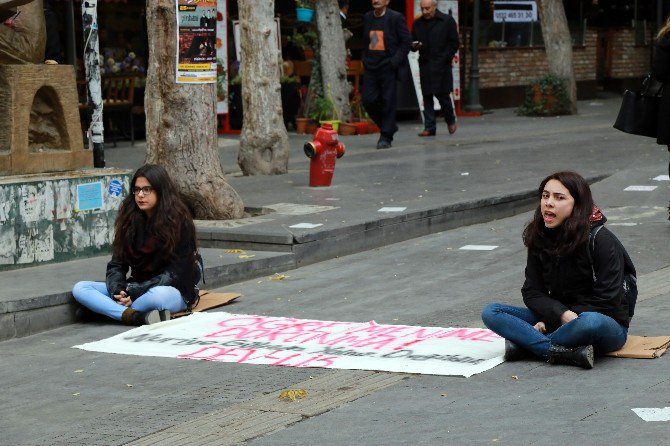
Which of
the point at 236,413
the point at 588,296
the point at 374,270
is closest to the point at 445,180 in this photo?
the point at 374,270

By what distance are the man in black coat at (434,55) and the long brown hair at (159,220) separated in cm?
1171

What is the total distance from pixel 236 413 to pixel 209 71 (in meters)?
6.21

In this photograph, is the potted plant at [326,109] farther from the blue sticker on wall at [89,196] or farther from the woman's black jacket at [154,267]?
the woman's black jacket at [154,267]

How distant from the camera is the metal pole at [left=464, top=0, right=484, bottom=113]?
24.9 metres

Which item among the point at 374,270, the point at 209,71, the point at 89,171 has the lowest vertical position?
the point at 374,270

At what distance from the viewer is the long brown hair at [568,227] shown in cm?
690

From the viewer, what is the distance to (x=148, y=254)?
8.84 metres

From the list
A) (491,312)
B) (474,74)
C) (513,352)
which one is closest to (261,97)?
(491,312)

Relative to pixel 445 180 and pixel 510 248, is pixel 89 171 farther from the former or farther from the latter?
pixel 445 180

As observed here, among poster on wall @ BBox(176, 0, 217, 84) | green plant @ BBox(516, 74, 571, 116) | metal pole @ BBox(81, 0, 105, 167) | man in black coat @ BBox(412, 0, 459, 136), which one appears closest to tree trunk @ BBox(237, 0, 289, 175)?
metal pole @ BBox(81, 0, 105, 167)

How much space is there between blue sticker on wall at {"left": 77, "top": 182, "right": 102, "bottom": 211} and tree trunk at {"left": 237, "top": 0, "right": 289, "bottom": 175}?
15.5 ft

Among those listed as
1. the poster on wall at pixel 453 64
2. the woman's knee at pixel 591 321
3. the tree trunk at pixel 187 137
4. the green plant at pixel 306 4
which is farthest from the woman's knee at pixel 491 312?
the poster on wall at pixel 453 64

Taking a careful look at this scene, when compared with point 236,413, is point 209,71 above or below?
above

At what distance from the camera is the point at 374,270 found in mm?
10602
